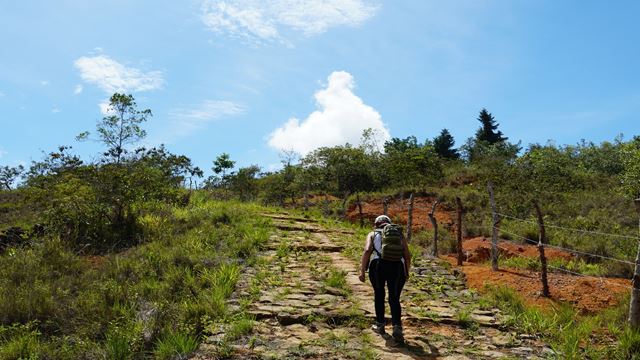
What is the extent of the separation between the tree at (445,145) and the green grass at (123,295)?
145ft

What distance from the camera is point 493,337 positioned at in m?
6.68

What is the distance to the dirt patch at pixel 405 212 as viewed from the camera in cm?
2417

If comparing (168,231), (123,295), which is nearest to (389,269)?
(123,295)

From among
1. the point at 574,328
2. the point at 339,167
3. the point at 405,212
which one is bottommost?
the point at 574,328

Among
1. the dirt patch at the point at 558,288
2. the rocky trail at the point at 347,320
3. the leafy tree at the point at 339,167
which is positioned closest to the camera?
→ the rocky trail at the point at 347,320

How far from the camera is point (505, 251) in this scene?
1594 cm

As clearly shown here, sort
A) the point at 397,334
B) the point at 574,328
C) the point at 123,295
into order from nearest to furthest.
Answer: the point at 397,334 → the point at 574,328 → the point at 123,295

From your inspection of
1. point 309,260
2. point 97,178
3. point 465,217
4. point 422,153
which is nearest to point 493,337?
point 309,260

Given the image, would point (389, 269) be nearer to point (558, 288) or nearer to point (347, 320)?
point (347, 320)

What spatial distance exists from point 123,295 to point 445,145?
50.7 meters

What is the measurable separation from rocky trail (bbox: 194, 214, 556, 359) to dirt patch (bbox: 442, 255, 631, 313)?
0.54m

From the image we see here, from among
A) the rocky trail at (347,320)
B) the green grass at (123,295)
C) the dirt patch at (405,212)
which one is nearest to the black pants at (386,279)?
the rocky trail at (347,320)

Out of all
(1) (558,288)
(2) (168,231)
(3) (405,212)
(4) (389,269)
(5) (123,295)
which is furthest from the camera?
(3) (405,212)

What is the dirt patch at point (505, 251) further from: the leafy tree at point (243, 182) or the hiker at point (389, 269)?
the leafy tree at point (243, 182)
